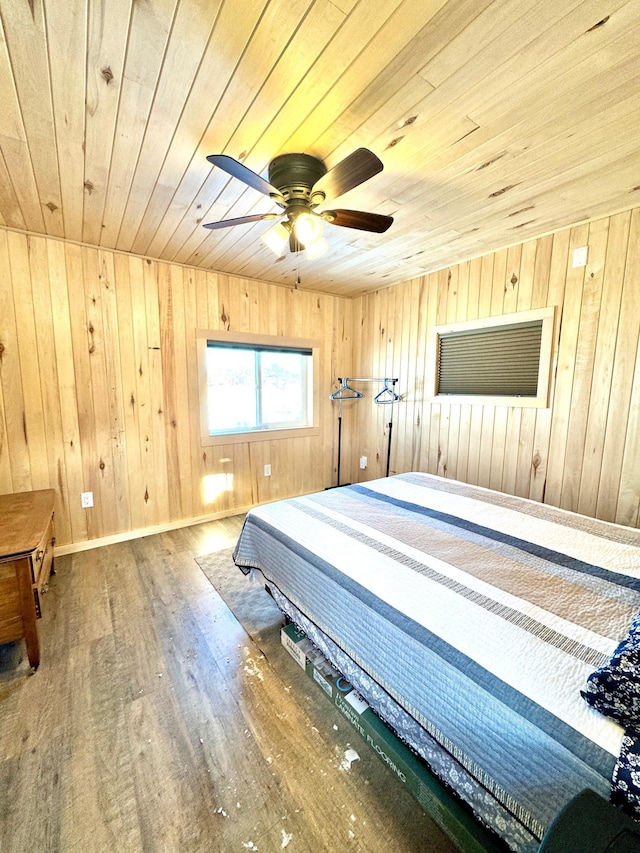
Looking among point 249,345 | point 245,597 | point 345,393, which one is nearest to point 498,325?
point 345,393

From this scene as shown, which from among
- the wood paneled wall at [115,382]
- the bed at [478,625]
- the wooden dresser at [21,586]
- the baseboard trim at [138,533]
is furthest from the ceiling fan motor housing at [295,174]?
the baseboard trim at [138,533]

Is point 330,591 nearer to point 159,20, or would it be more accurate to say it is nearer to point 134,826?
point 134,826

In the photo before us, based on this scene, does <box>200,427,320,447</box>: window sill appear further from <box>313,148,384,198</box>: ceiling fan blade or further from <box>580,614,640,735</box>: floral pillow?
<box>580,614,640,735</box>: floral pillow

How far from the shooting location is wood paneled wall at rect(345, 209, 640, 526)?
7.13ft

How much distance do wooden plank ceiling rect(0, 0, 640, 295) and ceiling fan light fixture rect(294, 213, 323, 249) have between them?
0.30m

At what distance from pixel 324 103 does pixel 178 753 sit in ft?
8.34

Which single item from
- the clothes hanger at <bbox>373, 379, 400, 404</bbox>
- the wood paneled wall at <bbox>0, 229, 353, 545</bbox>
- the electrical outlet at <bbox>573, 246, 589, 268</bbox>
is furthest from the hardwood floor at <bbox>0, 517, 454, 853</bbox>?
the electrical outlet at <bbox>573, 246, 589, 268</bbox>

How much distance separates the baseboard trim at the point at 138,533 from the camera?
2777mm

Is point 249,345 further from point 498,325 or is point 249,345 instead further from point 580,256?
point 580,256

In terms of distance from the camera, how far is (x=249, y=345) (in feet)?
11.4

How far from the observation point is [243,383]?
3.56 metres

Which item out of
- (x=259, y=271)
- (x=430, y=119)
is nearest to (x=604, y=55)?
(x=430, y=119)

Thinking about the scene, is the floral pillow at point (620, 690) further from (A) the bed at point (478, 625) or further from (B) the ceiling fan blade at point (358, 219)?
(B) the ceiling fan blade at point (358, 219)

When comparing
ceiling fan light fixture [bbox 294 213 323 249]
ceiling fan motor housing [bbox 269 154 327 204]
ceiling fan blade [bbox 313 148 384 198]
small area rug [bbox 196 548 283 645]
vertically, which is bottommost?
small area rug [bbox 196 548 283 645]
